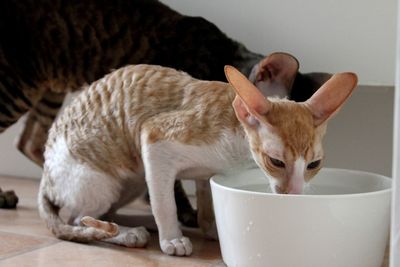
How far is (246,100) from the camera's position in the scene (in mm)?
1170

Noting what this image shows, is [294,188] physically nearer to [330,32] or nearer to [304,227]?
[304,227]

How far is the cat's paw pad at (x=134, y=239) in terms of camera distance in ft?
4.76

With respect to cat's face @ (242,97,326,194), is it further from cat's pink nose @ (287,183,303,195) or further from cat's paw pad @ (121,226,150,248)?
cat's paw pad @ (121,226,150,248)

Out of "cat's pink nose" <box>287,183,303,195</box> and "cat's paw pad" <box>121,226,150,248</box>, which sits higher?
"cat's pink nose" <box>287,183,303,195</box>

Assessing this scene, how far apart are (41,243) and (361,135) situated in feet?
3.38

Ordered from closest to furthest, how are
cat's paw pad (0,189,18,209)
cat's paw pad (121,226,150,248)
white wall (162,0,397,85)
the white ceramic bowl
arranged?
the white ceramic bowl → cat's paw pad (121,226,150,248) → white wall (162,0,397,85) → cat's paw pad (0,189,18,209)

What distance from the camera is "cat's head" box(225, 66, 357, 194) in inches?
46.7

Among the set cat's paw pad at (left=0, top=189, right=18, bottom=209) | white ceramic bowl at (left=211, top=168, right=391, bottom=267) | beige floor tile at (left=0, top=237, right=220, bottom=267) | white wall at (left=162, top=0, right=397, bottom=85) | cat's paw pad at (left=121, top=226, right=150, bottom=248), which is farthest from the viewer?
cat's paw pad at (left=0, top=189, right=18, bottom=209)

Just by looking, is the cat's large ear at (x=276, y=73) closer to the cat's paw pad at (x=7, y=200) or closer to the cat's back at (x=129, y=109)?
the cat's back at (x=129, y=109)

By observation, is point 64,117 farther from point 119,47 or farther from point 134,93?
point 119,47

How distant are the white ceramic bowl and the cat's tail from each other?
0.27 meters

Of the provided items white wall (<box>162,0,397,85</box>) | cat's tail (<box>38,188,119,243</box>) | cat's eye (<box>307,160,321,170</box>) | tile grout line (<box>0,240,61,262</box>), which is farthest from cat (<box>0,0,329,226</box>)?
cat's eye (<box>307,160,321,170</box>)

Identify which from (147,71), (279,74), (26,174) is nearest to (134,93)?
(147,71)

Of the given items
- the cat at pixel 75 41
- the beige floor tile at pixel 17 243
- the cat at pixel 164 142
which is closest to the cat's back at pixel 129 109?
the cat at pixel 164 142
